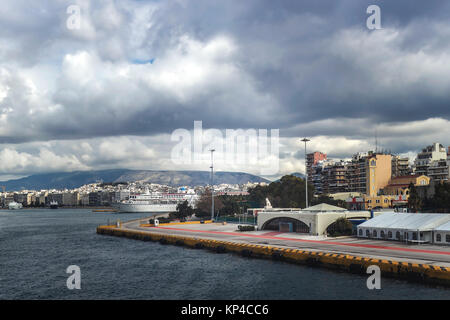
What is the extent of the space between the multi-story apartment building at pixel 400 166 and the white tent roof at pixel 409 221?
346 feet

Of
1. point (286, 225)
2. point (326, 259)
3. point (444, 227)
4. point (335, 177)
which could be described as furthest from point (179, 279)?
point (335, 177)

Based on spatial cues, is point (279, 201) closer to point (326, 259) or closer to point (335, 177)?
point (335, 177)

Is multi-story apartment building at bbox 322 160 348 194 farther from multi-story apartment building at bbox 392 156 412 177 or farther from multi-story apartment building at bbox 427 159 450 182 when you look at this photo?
multi-story apartment building at bbox 427 159 450 182

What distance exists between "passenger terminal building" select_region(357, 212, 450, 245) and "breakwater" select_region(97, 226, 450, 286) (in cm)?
1238

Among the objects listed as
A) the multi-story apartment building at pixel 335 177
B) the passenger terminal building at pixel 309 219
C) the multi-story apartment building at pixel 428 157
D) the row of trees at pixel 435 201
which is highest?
the multi-story apartment building at pixel 428 157

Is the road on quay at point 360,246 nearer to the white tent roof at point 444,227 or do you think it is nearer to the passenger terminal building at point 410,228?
the passenger terminal building at point 410,228

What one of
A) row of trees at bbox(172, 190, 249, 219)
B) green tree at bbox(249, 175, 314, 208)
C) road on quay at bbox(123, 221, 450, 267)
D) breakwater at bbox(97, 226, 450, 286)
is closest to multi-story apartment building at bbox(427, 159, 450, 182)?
green tree at bbox(249, 175, 314, 208)

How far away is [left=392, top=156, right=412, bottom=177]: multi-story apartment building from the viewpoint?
153 metres

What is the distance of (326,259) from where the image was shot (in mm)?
40469

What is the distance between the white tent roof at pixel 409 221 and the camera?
47.7 meters

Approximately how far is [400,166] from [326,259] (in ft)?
419

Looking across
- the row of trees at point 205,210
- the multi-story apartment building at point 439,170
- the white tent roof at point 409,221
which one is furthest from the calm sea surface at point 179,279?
the multi-story apartment building at point 439,170

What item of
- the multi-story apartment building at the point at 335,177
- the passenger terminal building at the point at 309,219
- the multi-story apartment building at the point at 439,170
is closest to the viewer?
the passenger terminal building at the point at 309,219
